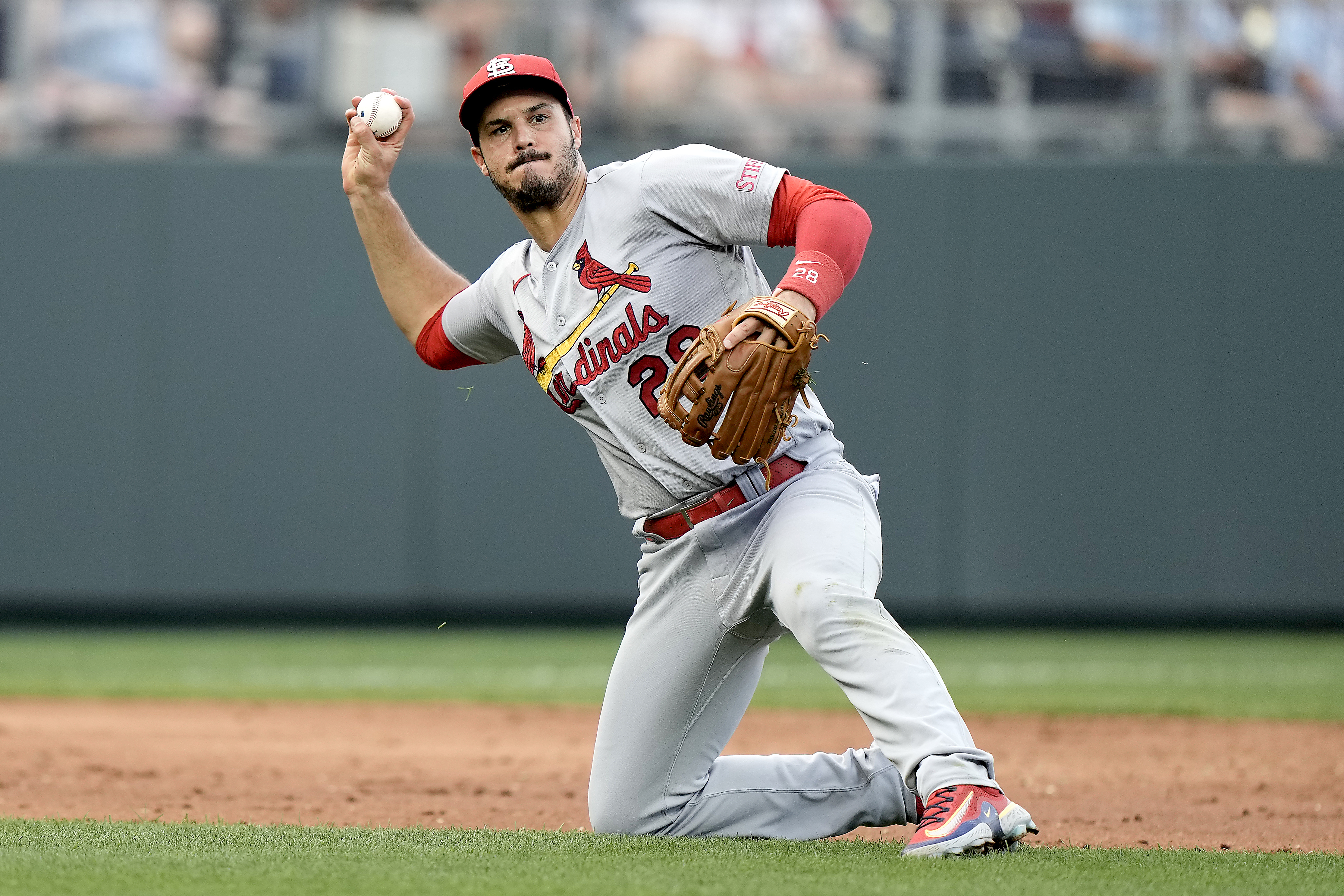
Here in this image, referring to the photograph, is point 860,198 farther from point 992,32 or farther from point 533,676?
point 533,676

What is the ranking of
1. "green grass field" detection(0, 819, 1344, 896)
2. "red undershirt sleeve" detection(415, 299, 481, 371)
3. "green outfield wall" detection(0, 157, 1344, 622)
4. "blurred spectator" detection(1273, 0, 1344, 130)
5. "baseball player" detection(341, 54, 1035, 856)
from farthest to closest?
"blurred spectator" detection(1273, 0, 1344, 130) < "green outfield wall" detection(0, 157, 1344, 622) < "red undershirt sleeve" detection(415, 299, 481, 371) < "baseball player" detection(341, 54, 1035, 856) < "green grass field" detection(0, 819, 1344, 896)

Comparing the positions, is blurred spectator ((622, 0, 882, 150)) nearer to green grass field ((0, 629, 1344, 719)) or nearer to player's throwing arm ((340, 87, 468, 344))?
green grass field ((0, 629, 1344, 719))

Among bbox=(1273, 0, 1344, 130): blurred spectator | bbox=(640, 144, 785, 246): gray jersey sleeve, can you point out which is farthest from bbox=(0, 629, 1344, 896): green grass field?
bbox=(1273, 0, 1344, 130): blurred spectator

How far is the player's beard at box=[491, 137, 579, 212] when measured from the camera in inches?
132

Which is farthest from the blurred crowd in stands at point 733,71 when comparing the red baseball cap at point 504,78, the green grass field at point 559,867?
the green grass field at point 559,867

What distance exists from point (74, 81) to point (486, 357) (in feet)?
21.2

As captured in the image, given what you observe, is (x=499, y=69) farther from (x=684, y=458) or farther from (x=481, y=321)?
(x=684, y=458)

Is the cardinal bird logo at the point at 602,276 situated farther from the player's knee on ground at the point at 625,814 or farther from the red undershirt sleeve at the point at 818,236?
the player's knee on ground at the point at 625,814

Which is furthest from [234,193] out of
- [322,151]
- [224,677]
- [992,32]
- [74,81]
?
[992,32]

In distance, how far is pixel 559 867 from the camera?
280cm

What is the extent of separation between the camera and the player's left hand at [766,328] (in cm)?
296

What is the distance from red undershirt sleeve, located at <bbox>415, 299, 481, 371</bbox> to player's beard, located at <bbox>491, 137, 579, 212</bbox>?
0.46 metres

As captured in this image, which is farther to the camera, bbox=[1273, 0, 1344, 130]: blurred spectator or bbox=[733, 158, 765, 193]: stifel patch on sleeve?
bbox=[1273, 0, 1344, 130]: blurred spectator

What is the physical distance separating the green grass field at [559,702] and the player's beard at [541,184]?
1385mm
